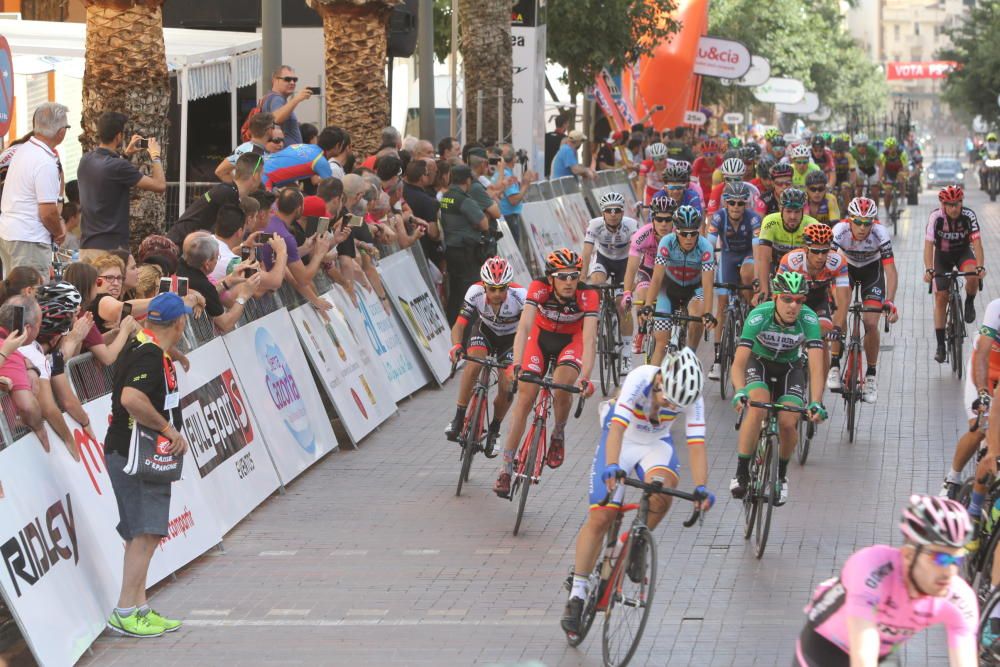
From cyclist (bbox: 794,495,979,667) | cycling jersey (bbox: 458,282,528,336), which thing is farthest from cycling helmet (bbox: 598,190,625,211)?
cyclist (bbox: 794,495,979,667)

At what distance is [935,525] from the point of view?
5289 millimetres

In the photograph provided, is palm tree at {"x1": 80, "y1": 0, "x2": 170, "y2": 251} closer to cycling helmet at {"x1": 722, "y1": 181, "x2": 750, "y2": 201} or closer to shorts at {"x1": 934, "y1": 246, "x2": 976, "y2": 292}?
cycling helmet at {"x1": 722, "y1": 181, "x2": 750, "y2": 201}

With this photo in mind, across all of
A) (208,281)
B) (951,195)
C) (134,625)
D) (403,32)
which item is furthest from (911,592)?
(403,32)

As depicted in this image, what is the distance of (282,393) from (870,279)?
5.93 metres

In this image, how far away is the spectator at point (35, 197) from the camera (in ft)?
37.9

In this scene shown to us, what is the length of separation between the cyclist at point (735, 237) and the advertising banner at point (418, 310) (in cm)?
280

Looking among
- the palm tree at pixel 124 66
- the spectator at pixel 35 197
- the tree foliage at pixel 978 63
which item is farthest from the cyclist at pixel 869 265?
the tree foliage at pixel 978 63

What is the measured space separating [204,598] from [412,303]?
776cm

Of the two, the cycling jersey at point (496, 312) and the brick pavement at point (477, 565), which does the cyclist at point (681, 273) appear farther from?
the cycling jersey at point (496, 312)

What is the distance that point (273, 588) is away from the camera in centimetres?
966

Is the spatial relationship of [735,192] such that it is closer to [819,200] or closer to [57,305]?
[819,200]

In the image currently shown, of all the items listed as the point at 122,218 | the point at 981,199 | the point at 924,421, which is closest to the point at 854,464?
the point at 924,421

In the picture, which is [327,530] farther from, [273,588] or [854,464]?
[854,464]

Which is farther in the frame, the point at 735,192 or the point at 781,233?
the point at 735,192
